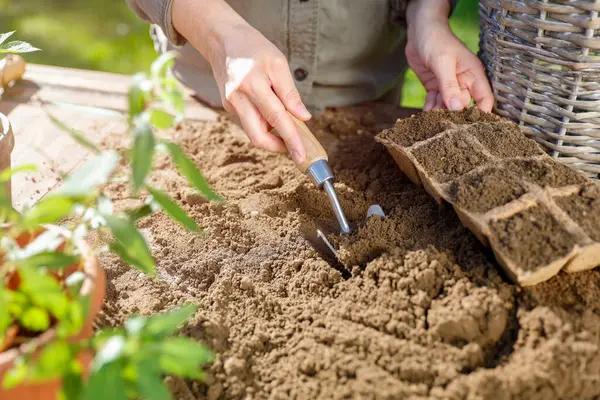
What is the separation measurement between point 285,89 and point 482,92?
0.45m

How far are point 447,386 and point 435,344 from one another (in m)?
0.08

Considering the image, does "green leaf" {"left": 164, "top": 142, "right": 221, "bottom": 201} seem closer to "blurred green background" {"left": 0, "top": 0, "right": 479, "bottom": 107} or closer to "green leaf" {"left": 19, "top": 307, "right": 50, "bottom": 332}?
"green leaf" {"left": 19, "top": 307, "right": 50, "bottom": 332}

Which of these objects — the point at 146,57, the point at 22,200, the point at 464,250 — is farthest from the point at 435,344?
the point at 146,57

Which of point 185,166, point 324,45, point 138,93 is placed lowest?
point 324,45

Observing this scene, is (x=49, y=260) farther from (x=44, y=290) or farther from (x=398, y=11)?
(x=398, y=11)

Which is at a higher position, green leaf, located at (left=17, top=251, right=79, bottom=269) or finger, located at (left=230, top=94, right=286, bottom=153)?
green leaf, located at (left=17, top=251, right=79, bottom=269)

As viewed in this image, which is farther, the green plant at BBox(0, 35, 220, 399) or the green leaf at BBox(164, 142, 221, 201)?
the green leaf at BBox(164, 142, 221, 201)

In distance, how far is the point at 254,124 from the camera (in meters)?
1.31

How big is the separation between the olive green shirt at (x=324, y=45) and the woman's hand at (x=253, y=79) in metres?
0.23

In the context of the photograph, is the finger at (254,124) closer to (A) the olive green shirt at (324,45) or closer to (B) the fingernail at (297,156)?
(B) the fingernail at (297,156)

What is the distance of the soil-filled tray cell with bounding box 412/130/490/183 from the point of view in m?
1.16

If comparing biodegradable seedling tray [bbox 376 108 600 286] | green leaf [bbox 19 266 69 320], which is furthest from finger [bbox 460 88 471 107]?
green leaf [bbox 19 266 69 320]

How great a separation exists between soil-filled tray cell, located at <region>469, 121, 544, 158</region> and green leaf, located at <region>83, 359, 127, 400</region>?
2.66 feet

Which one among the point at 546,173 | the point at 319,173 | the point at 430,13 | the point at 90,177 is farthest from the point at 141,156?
the point at 430,13
